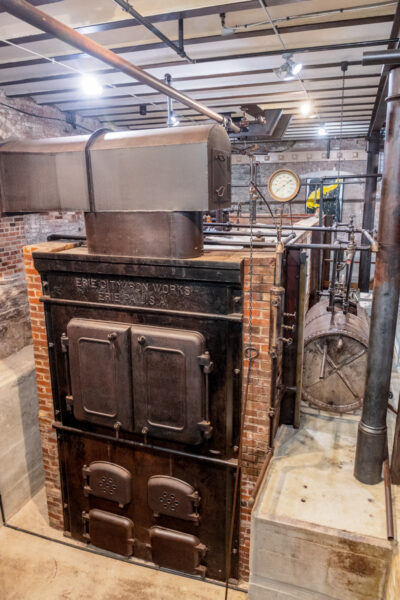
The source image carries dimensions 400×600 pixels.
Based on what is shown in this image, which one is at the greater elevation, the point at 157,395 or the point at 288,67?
the point at 288,67

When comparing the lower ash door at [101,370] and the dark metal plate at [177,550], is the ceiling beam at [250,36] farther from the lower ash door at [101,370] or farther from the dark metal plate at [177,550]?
the dark metal plate at [177,550]

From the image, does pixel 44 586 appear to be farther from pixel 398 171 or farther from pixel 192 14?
pixel 192 14

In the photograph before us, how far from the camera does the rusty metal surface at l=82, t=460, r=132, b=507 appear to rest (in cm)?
378

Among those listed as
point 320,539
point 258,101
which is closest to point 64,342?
point 320,539

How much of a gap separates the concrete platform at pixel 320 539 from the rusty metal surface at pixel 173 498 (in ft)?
2.06

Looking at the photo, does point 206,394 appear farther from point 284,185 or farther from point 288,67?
point 288,67

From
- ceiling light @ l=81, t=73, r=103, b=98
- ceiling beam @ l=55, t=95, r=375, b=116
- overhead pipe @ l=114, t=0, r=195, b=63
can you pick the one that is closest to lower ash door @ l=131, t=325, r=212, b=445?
overhead pipe @ l=114, t=0, r=195, b=63

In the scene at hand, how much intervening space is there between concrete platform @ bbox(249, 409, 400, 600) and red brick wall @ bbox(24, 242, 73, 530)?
2.21m

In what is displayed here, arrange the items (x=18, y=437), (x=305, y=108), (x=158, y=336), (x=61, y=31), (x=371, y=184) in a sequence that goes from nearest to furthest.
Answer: (x=61, y=31) < (x=158, y=336) < (x=18, y=437) < (x=305, y=108) < (x=371, y=184)

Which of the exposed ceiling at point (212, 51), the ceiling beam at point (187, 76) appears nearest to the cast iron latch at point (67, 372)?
the exposed ceiling at point (212, 51)

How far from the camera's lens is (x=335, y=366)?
4.34 meters

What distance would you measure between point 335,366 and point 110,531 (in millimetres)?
2814

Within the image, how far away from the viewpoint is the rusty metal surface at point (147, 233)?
10.2 feet

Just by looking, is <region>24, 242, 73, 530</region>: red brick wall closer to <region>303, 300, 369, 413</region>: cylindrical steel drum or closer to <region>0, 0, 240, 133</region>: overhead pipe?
<region>0, 0, 240, 133</region>: overhead pipe
